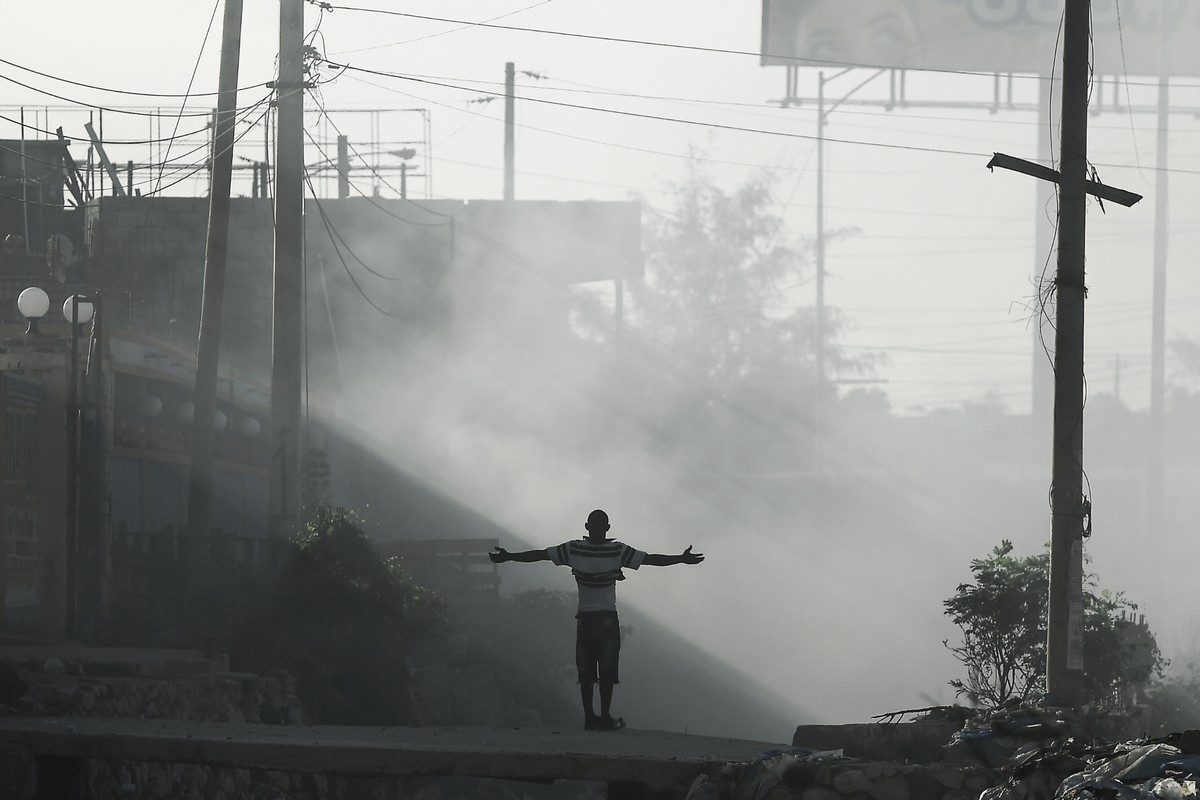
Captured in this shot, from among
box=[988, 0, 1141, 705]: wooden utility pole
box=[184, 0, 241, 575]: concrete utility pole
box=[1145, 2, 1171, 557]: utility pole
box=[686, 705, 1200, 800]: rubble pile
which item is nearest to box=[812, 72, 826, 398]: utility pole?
box=[1145, 2, 1171, 557]: utility pole

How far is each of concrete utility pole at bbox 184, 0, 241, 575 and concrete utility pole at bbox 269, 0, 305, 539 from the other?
0.90m

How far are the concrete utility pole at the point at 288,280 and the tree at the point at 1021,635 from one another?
26.2 feet

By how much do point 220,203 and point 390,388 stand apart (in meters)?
20.3

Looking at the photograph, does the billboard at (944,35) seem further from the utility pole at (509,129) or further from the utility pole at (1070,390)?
the utility pole at (1070,390)

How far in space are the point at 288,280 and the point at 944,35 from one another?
29.7 m

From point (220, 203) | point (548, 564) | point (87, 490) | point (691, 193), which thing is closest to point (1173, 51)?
point (548, 564)

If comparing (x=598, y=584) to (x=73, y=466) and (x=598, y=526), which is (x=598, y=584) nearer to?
(x=598, y=526)

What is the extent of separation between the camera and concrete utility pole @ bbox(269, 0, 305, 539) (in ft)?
64.3

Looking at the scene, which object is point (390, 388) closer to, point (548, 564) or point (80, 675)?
point (548, 564)

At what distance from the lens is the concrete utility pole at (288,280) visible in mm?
19594

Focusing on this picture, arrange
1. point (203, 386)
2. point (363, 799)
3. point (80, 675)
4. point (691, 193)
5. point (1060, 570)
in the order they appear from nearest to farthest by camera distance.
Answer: point (1060, 570), point (80, 675), point (363, 799), point (203, 386), point (691, 193)

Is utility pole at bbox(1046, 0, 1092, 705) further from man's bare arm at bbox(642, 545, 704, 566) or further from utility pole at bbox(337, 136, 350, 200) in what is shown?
utility pole at bbox(337, 136, 350, 200)

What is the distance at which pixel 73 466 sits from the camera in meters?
18.6

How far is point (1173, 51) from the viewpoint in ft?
146
